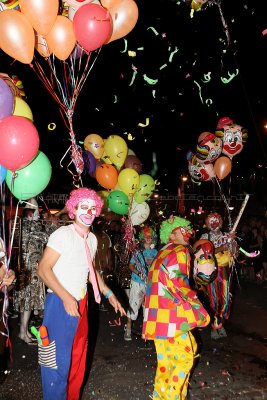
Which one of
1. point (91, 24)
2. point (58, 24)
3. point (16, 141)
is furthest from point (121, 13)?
point (16, 141)

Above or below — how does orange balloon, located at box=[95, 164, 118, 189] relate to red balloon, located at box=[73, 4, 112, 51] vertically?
below

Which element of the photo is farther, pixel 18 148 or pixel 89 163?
pixel 89 163

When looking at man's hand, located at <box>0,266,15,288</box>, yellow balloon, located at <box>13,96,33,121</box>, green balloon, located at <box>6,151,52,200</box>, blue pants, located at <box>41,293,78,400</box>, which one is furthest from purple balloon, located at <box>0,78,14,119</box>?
blue pants, located at <box>41,293,78,400</box>

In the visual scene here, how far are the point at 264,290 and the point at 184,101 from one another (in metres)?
11.7

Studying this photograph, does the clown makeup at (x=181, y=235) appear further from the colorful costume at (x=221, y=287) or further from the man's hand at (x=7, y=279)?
the colorful costume at (x=221, y=287)

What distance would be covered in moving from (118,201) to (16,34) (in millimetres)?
3466

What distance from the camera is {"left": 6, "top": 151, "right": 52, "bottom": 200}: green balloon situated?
3816 mm

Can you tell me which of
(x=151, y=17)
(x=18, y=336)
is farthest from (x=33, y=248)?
(x=151, y=17)

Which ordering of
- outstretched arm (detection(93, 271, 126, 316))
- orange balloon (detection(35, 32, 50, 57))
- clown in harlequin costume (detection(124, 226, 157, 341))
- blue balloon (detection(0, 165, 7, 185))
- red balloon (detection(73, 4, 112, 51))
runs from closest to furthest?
outstretched arm (detection(93, 271, 126, 316)) → blue balloon (detection(0, 165, 7, 185)) → red balloon (detection(73, 4, 112, 51)) → orange balloon (detection(35, 32, 50, 57)) → clown in harlequin costume (detection(124, 226, 157, 341))

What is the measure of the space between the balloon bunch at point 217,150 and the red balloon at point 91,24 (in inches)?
123

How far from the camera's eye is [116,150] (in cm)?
700

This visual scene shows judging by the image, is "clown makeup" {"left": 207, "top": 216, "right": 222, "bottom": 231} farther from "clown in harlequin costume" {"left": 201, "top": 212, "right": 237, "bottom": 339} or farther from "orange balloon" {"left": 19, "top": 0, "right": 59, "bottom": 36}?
"orange balloon" {"left": 19, "top": 0, "right": 59, "bottom": 36}

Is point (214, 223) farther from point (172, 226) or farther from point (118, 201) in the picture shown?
point (172, 226)

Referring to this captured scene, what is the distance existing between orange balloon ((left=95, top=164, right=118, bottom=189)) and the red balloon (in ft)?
8.90
